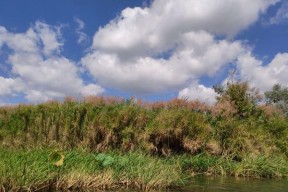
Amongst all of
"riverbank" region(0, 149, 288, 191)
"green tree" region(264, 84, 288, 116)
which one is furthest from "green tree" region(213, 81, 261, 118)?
"green tree" region(264, 84, 288, 116)

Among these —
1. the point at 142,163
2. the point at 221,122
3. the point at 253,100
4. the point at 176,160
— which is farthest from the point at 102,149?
the point at 253,100

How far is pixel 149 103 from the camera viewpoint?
69.4 ft

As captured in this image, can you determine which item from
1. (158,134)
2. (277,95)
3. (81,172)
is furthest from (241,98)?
(277,95)

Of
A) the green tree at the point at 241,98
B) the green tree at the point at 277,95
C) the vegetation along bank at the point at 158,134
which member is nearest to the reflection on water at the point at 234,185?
the vegetation along bank at the point at 158,134

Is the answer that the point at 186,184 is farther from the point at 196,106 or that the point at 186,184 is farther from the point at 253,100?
the point at 253,100

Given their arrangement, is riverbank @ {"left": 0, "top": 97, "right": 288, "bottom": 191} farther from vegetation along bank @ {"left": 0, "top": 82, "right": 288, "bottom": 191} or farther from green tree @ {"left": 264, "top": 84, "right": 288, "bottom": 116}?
green tree @ {"left": 264, "top": 84, "right": 288, "bottom": 116}

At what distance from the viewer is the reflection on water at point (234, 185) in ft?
44.7

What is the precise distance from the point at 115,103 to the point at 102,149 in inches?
119

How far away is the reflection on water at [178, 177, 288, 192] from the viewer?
13625mm

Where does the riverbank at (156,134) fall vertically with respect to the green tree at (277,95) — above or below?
below

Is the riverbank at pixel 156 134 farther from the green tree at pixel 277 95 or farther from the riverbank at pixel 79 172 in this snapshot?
the green tree at pixel 277 95

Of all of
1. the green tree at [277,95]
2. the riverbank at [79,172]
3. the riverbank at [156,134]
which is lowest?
the riverbank at [79,172]

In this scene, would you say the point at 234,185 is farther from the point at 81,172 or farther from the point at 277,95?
the point at 277,95

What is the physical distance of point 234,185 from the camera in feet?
48.4
